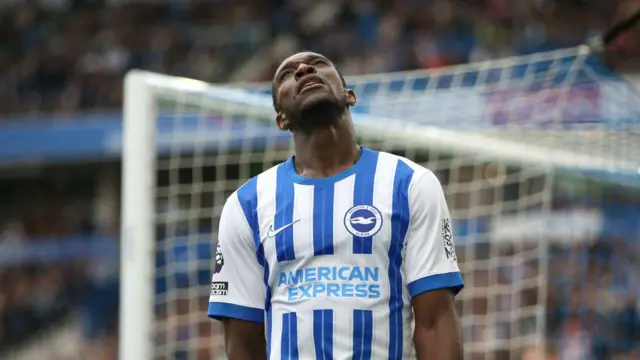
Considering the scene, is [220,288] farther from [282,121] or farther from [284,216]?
[282,121]

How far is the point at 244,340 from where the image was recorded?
2844 mm

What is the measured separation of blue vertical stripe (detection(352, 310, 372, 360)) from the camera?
263 centimetres

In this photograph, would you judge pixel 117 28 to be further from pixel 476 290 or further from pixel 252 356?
pixel 252 356

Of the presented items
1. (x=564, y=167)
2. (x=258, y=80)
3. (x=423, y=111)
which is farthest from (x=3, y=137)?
(x=564, y=167)

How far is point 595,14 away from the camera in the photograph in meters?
10.5

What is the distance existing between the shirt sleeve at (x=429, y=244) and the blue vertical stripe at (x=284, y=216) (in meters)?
0.29

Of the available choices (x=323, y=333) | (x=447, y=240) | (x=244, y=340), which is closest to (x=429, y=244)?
(x=447, y=240)

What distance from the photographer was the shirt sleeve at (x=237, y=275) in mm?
2822

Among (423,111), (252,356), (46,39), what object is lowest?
(252,356)

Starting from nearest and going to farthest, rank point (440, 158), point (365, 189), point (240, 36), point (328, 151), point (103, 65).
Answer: point (365, 189)
point (328, 151)
point (440, 158)
point (240, 36)
point (103, 65)

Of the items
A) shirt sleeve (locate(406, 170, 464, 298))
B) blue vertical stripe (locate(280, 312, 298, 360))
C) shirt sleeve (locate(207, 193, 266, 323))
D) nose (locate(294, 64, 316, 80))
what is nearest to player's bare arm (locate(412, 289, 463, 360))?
shirt sleeve (locate(406, 170, 464, 298))

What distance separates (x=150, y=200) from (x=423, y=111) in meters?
1.87

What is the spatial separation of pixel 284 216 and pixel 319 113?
0.92 ft

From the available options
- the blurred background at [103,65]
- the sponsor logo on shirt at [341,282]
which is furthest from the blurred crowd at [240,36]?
the sponsor logo on shirt at [341,282]
